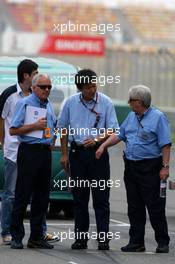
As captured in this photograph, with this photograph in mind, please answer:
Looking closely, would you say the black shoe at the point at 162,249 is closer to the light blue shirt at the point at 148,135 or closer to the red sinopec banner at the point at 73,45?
the light blue shirt at the point at 148,135

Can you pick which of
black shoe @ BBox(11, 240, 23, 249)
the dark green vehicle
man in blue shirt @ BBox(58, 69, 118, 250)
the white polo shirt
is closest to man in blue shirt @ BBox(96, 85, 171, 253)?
man in blue shirt @ BBox(58, 69, 118, 250)

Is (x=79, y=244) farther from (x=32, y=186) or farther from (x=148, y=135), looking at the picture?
(x=148, y=135)

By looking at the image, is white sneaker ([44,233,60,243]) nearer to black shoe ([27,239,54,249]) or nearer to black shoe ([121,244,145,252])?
black shoe ([27,239,54,249])

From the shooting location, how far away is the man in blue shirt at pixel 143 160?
11.6 m

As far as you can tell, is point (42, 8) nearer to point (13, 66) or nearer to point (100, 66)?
Answer: point (100, 66)

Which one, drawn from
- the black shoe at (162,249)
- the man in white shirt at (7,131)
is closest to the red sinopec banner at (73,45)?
the man in white shirt at (7,131)

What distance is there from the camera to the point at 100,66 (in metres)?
37.1

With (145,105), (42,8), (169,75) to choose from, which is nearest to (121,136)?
(145,105)

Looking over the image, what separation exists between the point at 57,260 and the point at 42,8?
4448 centimetres

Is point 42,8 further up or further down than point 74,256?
further up

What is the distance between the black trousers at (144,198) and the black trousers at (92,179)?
0.26 meters

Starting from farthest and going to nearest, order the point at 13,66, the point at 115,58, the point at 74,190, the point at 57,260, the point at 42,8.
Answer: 1. the point at 42,8
2. the point at 115,58
3. the point at 13,66
4. the point at 74,190
5. the point at 57,260

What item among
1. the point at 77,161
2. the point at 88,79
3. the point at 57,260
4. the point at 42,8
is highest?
the point at 42,8

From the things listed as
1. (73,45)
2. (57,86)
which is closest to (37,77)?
(57,86)
